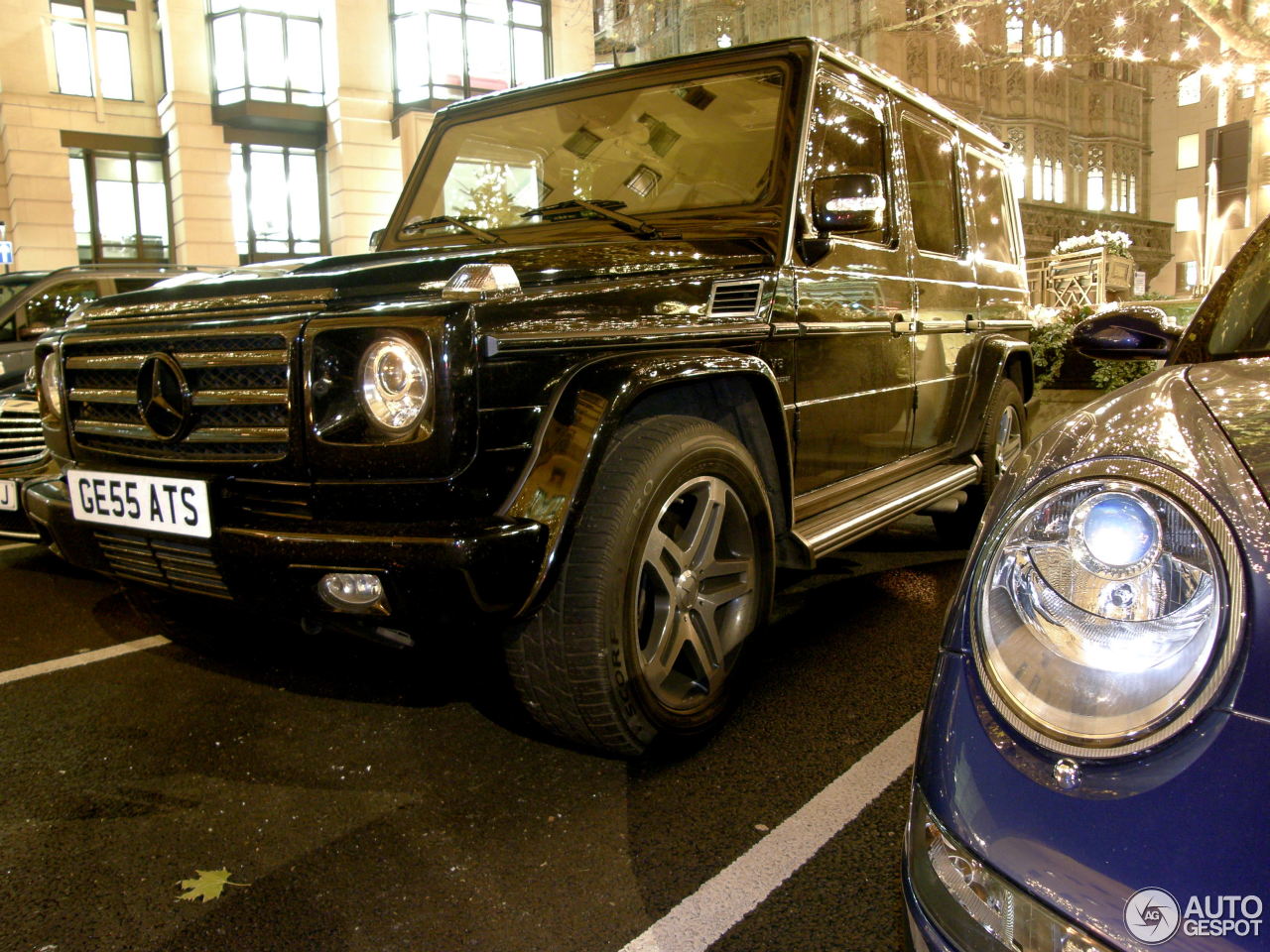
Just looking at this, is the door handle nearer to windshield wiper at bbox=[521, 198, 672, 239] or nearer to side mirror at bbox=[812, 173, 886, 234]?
side mirror at bbox=[812, 173, 886, 234]

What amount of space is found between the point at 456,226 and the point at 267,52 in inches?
659

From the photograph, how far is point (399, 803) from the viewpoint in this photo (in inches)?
94.2

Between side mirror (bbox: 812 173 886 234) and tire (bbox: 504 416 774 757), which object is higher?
side mirror (bbox: 812 173 886 234)

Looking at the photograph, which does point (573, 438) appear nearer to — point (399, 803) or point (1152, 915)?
point (399, 803)

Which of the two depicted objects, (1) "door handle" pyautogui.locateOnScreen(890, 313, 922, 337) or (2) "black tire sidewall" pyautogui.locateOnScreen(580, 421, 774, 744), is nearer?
(2) "black tire sidewall" pyautogui.locateOnScreen(580, 421, 774, 744)

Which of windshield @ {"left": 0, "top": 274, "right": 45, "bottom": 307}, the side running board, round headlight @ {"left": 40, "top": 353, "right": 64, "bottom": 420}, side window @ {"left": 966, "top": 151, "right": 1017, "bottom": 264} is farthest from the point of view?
windshield @ {"left": 0, "top": 274, "right": 45, "bottom": 307}

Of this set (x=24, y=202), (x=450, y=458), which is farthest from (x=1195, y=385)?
(x=24, y=202)

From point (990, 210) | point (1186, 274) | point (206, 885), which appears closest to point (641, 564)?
point (206, 885)

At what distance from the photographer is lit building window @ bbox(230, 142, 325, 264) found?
18.2 meters

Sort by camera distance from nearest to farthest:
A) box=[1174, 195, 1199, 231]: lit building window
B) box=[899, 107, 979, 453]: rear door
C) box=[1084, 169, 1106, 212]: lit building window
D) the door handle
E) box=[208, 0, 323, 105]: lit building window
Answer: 1. the door handle
2. box=[899, 107, 979, 453]: rear door
3. box=[208, 0, 323, 105]: lit building window
4. box=[1084, 169, 1106, 212]: lit building window
5. box=[1174, 195, 1199, 231]: lit building window

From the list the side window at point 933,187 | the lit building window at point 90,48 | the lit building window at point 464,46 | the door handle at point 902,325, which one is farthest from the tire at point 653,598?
the lit building window at point 90,48

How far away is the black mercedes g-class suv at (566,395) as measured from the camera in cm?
211

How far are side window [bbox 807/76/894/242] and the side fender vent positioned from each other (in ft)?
1.70

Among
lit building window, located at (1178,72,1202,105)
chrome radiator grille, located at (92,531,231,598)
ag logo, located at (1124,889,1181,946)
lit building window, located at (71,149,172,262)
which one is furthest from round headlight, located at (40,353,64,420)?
lit building window, located at (1178,72,1202,105)
